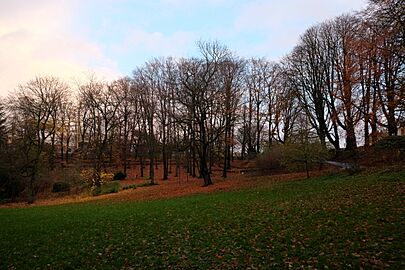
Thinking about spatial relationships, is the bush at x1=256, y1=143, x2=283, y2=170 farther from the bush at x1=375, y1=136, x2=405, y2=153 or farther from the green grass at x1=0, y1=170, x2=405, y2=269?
the green grass at x1=0, y1=170, x2=405, y2=269

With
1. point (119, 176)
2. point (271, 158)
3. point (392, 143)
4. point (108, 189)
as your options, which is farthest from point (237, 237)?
point (119, 176)

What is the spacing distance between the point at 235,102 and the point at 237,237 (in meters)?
26.0

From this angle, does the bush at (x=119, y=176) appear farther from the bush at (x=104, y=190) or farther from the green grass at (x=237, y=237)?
the green grass at (x=237, y=237)

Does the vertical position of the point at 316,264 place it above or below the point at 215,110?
below

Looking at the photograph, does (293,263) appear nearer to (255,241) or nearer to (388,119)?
(255,241)

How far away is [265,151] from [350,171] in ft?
36.3

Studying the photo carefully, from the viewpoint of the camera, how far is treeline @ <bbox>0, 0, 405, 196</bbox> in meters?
22.6

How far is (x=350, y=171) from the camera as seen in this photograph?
21.4m

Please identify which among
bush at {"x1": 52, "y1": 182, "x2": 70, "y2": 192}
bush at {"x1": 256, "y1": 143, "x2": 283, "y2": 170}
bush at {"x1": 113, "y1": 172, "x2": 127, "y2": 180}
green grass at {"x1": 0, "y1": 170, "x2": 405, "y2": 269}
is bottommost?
green grass at {"x1": 0, "y1": 170, "x2": 405, "y2": 269}

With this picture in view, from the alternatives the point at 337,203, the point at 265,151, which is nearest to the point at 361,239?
the point at 337,203

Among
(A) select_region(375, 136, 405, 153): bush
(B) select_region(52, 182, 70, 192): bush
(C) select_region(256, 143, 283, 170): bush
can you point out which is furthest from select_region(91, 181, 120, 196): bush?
(A) select_region(375, 136, 405, 153): bush

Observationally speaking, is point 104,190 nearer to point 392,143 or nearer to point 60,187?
point 60,187

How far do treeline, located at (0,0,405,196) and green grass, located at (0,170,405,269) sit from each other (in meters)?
9.18

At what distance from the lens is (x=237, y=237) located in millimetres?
9281
